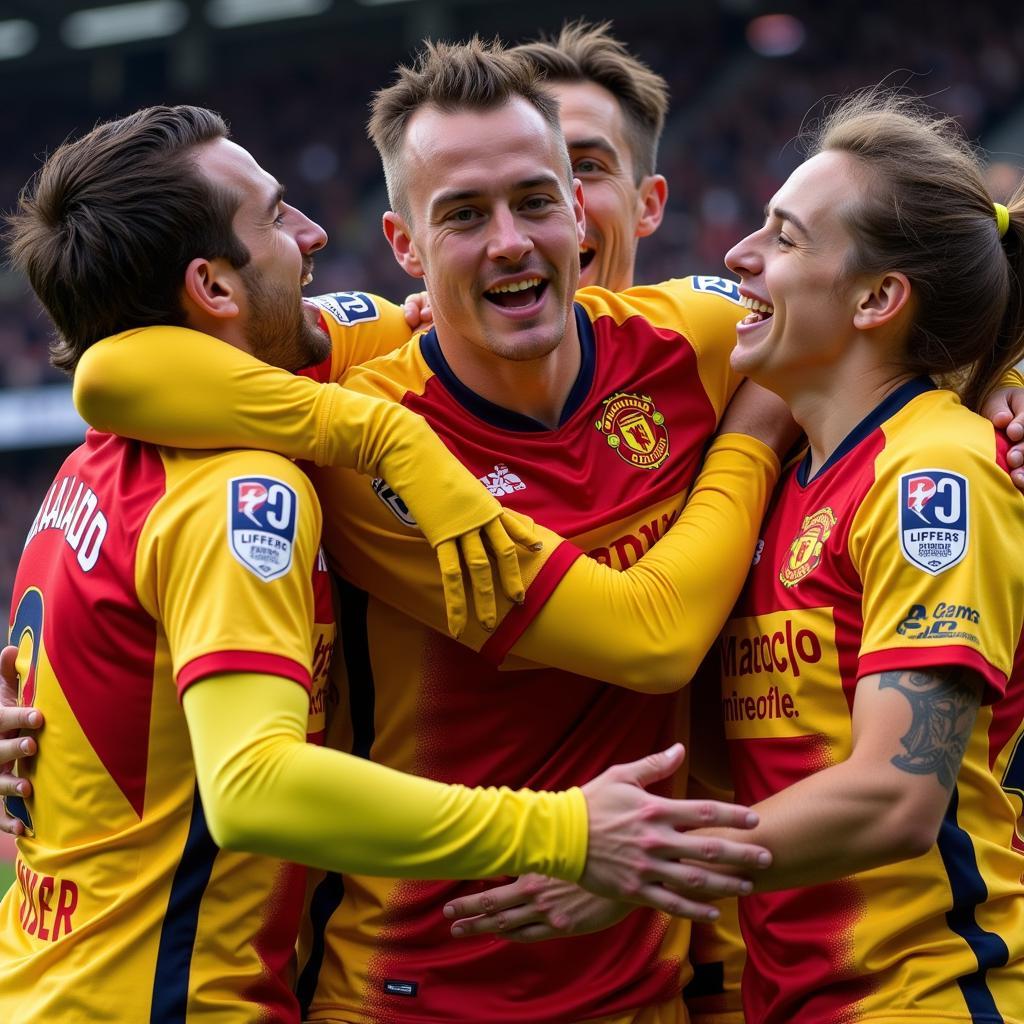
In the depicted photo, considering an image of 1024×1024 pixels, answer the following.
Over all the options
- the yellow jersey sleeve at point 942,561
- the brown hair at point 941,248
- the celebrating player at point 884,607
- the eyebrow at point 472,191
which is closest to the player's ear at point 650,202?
the celebrating player at point 884,607

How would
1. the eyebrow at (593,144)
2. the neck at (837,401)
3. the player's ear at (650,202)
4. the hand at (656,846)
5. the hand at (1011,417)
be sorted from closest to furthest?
the hand at (656,846) < the hand at (1011,417) < the neck at (837,401) < the eyebrow at (593,144) < the player's ear at (650,202)

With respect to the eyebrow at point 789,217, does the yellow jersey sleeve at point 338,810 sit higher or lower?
lower

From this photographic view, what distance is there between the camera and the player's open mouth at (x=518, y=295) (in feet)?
12.3

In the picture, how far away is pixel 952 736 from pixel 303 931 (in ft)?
5.56

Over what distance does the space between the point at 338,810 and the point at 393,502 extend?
90cm

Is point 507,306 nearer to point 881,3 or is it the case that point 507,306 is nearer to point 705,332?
point 705,332

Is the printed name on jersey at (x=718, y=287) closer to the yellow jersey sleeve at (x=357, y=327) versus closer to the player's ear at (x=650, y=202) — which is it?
the yellow jersey sleeve at (x=357, y=327)

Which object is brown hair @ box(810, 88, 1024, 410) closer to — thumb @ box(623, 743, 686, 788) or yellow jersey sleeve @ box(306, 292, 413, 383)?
thumb @ box(623, 743, 686, 788)

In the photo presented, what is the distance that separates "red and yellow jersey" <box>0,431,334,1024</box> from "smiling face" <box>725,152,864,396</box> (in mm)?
1239

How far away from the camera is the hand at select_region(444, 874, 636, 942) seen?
3.15 m

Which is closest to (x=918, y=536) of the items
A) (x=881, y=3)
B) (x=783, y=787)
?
(x=783, y=787)

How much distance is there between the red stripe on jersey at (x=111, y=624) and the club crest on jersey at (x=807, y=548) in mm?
1461

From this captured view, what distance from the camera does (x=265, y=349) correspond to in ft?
11.8

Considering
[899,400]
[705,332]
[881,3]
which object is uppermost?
→ [881,3]
